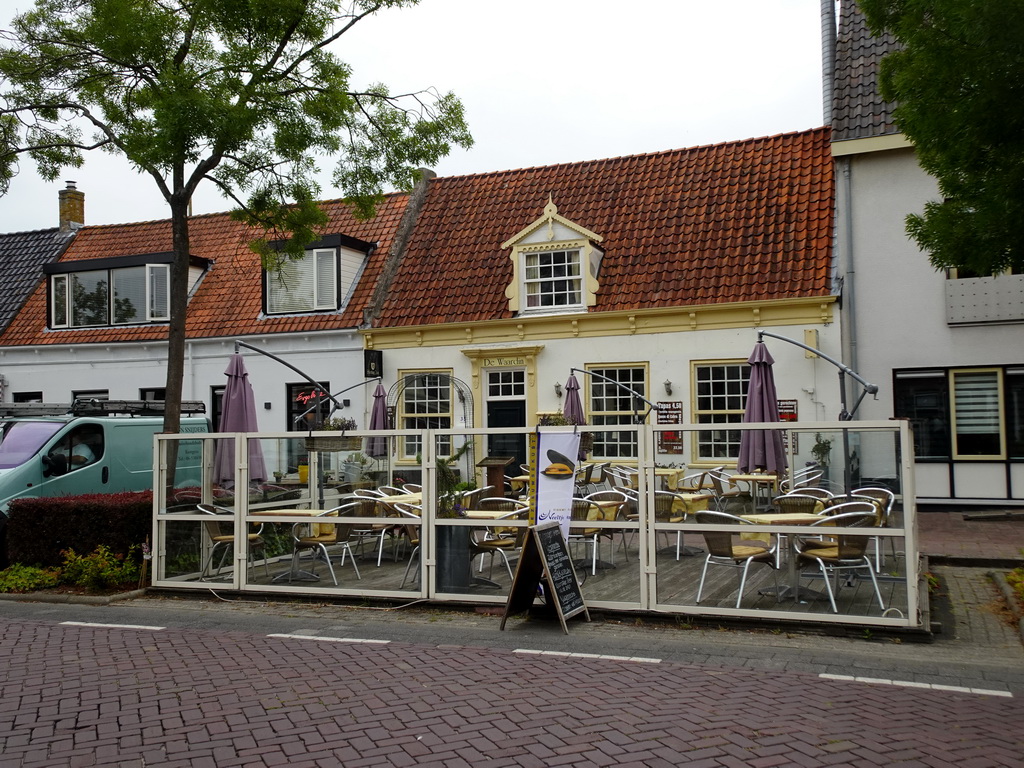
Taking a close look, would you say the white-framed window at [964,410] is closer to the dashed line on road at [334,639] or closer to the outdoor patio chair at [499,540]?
the outdoor patio chair at [499,540]

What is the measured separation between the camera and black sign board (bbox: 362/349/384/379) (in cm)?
2009

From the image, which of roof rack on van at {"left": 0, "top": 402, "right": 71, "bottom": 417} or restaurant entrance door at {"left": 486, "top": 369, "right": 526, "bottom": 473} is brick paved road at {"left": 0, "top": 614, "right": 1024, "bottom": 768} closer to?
roof rack on van at {"left": 0, "top": 402, "right": 71, "bottom": 417}

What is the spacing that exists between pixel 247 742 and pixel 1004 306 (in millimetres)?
15085

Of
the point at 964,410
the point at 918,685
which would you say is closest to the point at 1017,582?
the point at 918,685

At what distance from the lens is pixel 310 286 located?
71.1 feet

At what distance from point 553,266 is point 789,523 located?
11.2 meters

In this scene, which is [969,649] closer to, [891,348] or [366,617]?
[366,617]

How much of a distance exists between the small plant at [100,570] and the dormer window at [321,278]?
1053 centimetres

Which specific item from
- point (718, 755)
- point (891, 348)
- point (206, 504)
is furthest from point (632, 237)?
point (718, 755)

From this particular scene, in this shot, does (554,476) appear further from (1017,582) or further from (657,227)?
(657,227)

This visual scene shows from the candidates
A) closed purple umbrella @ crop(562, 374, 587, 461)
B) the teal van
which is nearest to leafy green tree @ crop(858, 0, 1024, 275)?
closed purple umbrella @ crop(562, 374, 587, 461)

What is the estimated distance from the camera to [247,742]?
5.49 m

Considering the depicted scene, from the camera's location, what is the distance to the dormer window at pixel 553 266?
1881 cm

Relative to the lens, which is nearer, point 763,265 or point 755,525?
point 755,525
